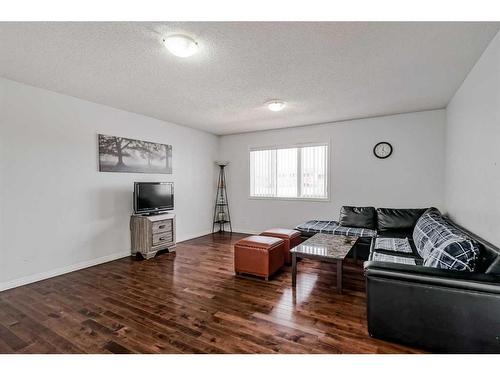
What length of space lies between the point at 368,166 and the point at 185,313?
404 cm

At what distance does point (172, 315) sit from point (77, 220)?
7.59ft

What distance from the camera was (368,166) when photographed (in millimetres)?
4555

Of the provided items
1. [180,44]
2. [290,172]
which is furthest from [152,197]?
[290,172]

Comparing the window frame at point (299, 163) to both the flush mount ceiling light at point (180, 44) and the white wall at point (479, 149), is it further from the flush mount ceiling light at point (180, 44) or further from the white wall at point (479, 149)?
the flush mount ceiling light at point (180, 44)

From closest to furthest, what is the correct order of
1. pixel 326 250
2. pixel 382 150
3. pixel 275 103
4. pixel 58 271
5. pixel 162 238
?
pixel 326 250, pixel 58 271, pixel 275 103, pixel 162 238, pixel 382 150

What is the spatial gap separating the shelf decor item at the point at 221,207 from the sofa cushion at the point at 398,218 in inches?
136

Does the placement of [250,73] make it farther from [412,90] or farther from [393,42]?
[412,90]

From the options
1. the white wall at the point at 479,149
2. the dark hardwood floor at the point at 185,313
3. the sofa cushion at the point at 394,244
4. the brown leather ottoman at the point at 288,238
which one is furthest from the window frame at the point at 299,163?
the white wall at the point at 479,149

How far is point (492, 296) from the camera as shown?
4.90 feet

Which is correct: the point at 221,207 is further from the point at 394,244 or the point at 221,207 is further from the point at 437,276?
the point at 437,276

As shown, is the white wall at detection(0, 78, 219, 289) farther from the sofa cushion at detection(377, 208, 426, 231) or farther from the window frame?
the sofa cushion at detection(377, 208, 426, 231)

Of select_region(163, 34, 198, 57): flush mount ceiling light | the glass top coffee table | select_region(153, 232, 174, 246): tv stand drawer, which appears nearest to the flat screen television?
select_region(153, 232, 174, 246): tv stand drawer

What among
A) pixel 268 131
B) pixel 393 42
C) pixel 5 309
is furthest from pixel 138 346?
pixel 268 131

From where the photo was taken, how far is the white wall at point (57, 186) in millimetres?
2844
